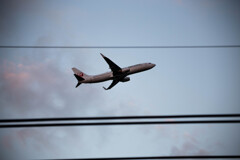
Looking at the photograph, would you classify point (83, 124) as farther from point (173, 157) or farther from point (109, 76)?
point (109, 76)

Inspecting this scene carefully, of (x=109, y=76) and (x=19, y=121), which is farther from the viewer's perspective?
(x=109, y=76)

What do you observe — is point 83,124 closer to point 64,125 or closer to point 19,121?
point 64,125

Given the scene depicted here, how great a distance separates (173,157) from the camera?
11.2 metres

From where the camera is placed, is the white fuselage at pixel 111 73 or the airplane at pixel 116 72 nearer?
the airplane at pixel 116 72

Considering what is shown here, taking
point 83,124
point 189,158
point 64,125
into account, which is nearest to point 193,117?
point 189,158

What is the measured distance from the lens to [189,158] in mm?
11602

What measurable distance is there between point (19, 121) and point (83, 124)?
251 cm

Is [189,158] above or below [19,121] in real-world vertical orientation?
below

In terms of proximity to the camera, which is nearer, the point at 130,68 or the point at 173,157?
the point at 173,157

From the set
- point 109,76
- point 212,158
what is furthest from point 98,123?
point 109,76

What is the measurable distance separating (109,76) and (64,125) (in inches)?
1691

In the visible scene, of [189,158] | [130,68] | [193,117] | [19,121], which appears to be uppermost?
[130,68]

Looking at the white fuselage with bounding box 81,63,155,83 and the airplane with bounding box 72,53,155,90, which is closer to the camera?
the airplane with bounding box 72,53,155,90

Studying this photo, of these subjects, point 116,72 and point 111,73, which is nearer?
point 116,72
